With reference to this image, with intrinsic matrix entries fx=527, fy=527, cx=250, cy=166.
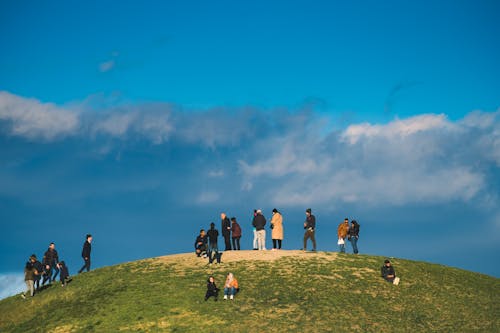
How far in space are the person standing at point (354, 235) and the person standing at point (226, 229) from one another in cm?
972

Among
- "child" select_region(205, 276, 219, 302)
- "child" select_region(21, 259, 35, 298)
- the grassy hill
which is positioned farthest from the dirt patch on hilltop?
"child" select_region(21, 259, 35, 298)

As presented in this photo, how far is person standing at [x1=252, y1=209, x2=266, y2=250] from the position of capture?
4194 centimetres

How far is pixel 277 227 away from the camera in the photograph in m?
42.3

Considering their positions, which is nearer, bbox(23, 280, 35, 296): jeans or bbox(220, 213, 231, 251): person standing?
bbox(23, 280, 35, 296): jeans

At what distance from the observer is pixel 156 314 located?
30.9 metres

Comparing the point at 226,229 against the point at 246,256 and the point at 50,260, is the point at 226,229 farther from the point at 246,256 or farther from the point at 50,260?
the point at 50,260

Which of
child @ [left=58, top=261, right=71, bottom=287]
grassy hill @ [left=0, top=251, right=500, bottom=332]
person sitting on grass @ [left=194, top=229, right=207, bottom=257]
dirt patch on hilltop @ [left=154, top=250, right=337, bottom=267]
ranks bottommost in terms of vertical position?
grassy hill @ [left=0, top=251, right=500, bottom=332]

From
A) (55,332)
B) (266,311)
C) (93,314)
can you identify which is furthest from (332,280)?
(55,332)

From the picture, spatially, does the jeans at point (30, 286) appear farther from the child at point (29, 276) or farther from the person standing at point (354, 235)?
the person standing at point (354, 235)

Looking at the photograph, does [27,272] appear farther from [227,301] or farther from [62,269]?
[227,301]

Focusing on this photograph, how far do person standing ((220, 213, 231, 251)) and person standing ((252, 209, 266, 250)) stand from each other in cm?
213

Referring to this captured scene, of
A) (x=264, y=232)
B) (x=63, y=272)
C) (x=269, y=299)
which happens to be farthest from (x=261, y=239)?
(x=63, y=272)

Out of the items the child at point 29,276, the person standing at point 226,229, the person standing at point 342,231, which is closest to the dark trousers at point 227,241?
the person standing at point 226,229

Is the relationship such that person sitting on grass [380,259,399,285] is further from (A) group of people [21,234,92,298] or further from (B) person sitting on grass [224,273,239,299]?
(A) group of people [21,234,92,298]
